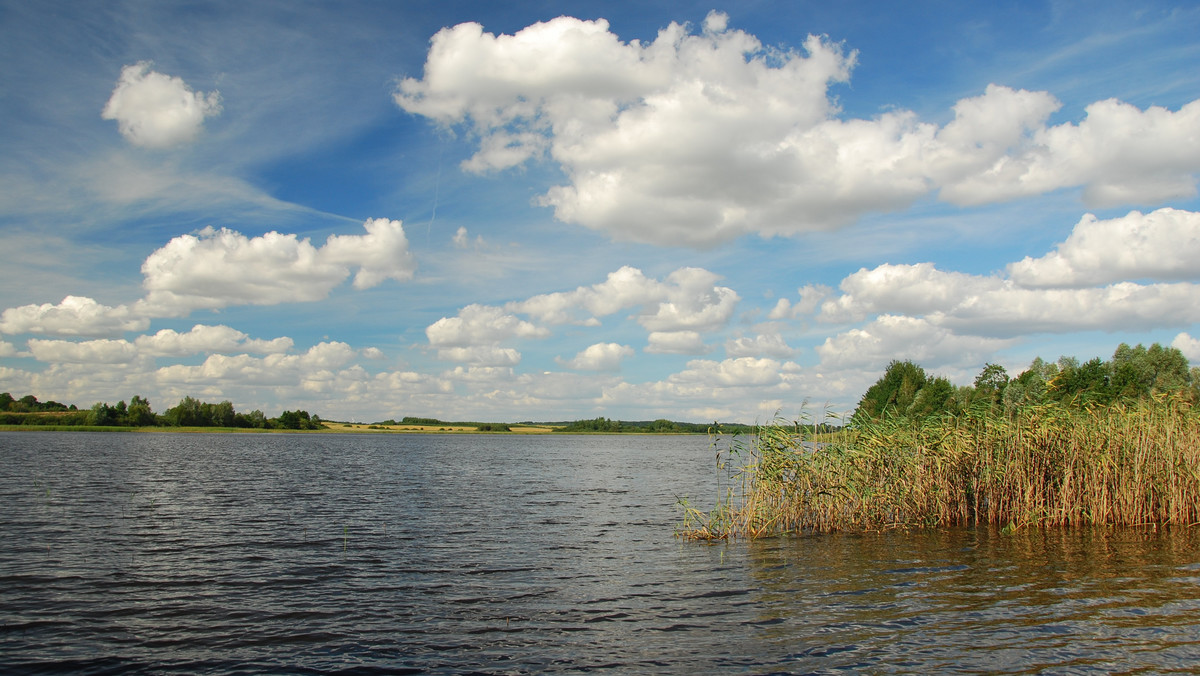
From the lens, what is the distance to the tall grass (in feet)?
71.4

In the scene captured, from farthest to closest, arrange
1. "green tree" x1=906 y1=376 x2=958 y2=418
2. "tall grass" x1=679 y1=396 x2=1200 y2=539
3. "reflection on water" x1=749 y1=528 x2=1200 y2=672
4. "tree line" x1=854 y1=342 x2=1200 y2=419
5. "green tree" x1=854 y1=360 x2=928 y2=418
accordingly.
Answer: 1. "green tree" x1=854 y1=360 x2=928 y2=418
2. "green tree" x1=906 y1=376 x2=958 y2=418
3. "tree line" x1=854 y1=342 x2=1200 y2=419
4. "tall grass" x1=679 y1=396 x2=1200 y2=539
5. "reflection on water" x1=749 y1=528 x2=1200 y2=672

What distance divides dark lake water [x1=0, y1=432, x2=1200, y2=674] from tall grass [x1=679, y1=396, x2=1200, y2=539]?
1.10 metres

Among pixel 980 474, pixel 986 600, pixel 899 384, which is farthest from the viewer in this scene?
pixel 899 384

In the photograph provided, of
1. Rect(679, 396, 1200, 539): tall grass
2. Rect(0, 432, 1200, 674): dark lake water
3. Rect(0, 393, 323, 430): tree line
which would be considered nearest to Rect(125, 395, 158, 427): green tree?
Rect(0, 393, 323, 430): tree line

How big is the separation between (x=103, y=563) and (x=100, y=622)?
6.59 m

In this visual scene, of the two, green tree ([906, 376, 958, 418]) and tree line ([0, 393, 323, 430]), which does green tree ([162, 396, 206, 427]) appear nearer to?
tree line ([0, 393, 323, 430])

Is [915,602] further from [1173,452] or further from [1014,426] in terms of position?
[1173,452]

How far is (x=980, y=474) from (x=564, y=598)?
53.1ft

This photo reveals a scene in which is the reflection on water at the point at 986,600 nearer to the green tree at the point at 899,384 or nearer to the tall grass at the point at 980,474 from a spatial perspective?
the tall grass at the point at 980,474

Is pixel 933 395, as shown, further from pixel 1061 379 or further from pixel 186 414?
pixel 186 414

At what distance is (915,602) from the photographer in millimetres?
14344

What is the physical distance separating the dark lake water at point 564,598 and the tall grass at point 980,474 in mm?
1096

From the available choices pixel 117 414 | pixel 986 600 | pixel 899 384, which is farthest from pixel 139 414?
pixel 986 600

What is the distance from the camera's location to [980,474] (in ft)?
75.9
